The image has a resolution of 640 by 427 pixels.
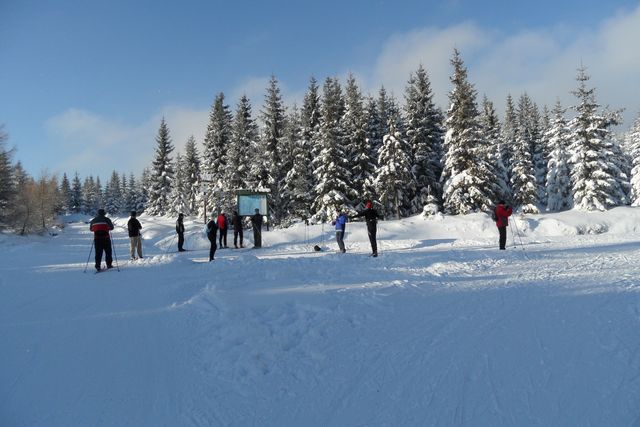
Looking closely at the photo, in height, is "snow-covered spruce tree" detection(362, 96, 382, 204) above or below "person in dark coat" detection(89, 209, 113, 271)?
above

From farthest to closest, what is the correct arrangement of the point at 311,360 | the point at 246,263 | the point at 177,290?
the point at 246,263, the point at 177,290, the point at 311,360

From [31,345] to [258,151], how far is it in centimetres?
2939

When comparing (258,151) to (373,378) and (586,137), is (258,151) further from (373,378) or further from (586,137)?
(373,378)

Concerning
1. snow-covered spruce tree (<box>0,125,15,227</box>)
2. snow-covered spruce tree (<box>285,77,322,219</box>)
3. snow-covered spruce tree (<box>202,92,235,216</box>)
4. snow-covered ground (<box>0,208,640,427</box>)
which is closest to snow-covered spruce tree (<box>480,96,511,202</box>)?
snow-covered spruce tree (<box>285,77,322,219</box>)

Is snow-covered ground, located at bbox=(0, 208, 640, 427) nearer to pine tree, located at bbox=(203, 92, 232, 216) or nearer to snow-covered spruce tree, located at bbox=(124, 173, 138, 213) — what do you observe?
pine tree, located at bbox=(203, 92, 232, 216)

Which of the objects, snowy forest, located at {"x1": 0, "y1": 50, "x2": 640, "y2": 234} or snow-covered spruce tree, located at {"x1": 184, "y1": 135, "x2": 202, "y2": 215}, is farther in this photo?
snow-covered spruce tree, located at {"x1": 184, "y1": 135, "x2": 202, "y2": 215}

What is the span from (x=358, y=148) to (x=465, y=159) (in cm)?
885

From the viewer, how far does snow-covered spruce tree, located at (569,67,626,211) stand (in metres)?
28.7

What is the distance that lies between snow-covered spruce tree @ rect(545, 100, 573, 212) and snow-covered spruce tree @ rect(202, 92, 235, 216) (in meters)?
35.6

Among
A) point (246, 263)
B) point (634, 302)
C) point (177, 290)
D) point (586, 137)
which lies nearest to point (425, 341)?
point (634, 302)

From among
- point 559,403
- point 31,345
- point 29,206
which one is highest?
point 29,206

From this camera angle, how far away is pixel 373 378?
4.50m

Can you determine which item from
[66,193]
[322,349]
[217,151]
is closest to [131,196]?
[66,193]

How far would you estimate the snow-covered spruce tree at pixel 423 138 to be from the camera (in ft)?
109
